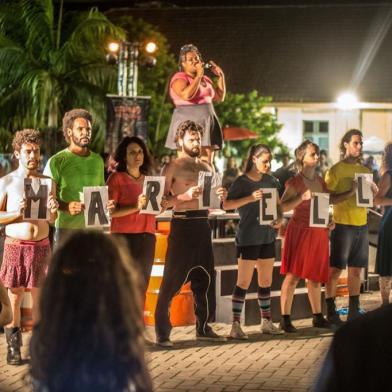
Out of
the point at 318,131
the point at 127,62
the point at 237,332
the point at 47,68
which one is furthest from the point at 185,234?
the point at 318,131

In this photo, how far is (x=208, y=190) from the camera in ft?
33.3

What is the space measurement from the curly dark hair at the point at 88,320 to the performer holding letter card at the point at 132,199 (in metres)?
6.50

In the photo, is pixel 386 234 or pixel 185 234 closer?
pixel 185 234

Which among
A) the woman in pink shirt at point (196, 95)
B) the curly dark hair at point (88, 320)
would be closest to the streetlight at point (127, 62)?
the woman in pink shirt at point (196, 95)

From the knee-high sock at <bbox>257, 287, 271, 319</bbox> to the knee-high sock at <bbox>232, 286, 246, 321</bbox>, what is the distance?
8.2 inches

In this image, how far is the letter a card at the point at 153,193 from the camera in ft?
32.3

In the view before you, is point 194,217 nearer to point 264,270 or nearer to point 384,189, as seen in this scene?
point 264,270

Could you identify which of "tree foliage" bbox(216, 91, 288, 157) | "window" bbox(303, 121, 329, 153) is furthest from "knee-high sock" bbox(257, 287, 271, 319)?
"window" bbox(303, 121, 329, 153)

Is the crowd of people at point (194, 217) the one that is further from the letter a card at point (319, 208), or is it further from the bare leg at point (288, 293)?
the letter a card at point (319, 208)

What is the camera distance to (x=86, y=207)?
9.42 m

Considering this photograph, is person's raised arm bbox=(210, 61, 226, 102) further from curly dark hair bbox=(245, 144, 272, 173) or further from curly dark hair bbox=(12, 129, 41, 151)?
curly dark hair bbox=(12, 129, 41, 151)

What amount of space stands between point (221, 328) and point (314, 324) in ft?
3.29

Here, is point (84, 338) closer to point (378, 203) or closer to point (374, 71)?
point (378, 203)

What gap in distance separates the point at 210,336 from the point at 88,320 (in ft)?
24.1
